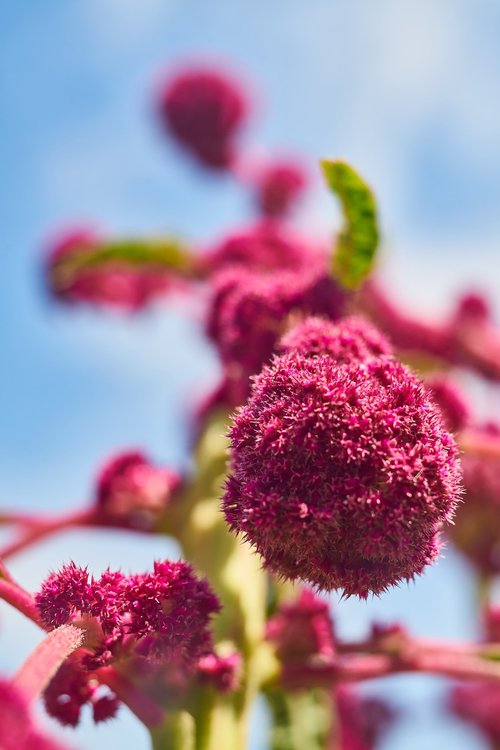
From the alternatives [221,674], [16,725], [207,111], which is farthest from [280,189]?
[16,725]

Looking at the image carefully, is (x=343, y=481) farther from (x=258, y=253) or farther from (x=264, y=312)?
(x=258, y=253)

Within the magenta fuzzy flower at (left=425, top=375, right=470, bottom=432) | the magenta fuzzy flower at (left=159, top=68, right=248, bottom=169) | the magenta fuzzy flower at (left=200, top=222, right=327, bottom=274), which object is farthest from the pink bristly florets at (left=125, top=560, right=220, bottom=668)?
the magenta fuzzy flower at (left=159, top=68, right=248, bottom=169)

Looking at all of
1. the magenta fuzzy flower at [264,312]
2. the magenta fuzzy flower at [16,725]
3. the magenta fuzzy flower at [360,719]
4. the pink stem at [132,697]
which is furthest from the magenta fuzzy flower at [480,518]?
the magenta fuzzy flower at [16,725]

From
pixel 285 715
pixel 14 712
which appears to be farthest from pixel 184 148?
pixel 14 712

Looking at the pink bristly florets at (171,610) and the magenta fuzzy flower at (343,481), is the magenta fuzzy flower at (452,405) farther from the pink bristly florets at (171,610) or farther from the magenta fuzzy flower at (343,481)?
the pink bristly florets at (171,610)

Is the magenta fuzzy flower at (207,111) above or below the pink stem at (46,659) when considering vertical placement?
above

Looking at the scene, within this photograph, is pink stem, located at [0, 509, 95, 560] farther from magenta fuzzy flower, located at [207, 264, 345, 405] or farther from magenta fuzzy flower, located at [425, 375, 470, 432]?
magenta fuzzy flower, located at [425, 375, 470, 432]

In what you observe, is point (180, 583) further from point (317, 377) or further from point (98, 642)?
point (317, 377)
